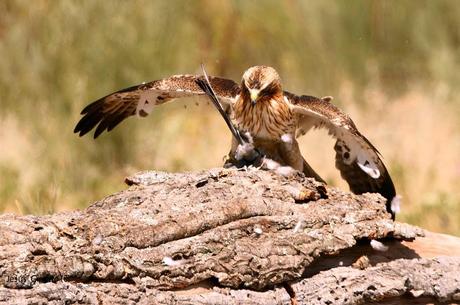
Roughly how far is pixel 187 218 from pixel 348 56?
7.65m

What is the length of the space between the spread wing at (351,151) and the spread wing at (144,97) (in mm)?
524

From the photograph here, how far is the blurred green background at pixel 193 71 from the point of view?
973cm

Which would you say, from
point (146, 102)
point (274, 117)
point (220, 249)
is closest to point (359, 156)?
point (274, 117)

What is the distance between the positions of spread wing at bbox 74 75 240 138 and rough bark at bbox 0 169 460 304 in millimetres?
1830

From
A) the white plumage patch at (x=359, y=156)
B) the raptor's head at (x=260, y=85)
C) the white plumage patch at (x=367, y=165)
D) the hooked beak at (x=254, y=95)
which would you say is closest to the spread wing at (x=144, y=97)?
the raptor's head at (x=260, y=85)

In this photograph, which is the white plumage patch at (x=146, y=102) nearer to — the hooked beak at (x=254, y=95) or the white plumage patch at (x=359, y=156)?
the hooked beak at (x=254, y=95)

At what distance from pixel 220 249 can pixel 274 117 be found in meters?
2.45

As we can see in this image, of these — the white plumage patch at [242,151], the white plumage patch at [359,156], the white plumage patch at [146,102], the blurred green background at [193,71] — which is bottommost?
the white plumage patch at [242,151]

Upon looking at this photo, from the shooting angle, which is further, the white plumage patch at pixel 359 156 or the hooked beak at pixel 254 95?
the hooked beak at pixel 254 95

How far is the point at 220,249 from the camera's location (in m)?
4.66

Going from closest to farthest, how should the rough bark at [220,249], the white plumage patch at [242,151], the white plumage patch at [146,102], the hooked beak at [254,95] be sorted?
1. the rough bark at [220,249]
2. the white plumage patch at [242,151]
3. the hooked beak at [254,95]
4. the white plumage patch at [146,102]

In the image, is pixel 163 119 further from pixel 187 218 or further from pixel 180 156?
pixel 187 218

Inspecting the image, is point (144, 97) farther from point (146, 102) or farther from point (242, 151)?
point (242, 151)

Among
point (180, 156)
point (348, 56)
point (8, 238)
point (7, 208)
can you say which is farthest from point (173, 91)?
point (348, 56)
